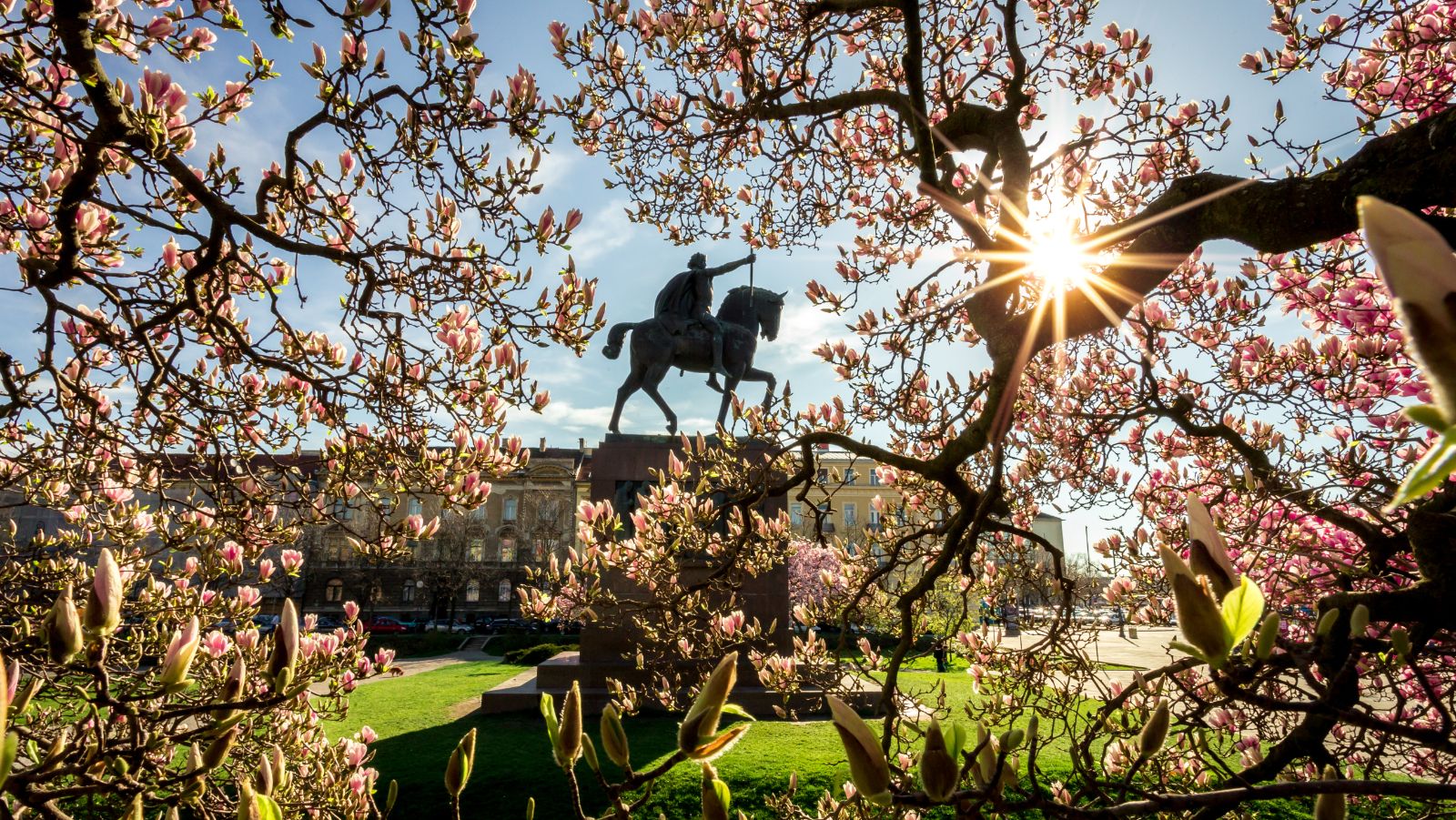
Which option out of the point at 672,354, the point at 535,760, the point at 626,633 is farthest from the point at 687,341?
the point at 535,760

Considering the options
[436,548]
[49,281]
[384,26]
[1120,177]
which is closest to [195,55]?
[384,26]

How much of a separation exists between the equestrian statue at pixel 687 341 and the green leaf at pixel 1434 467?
1314 centimetres

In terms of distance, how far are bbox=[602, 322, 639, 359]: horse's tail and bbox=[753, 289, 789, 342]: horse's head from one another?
2678mm

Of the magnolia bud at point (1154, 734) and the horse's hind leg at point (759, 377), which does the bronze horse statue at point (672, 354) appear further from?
the magnolia bud at point (1154, 734)

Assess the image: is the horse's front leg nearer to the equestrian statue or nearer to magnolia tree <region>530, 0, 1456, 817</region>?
the equestrian statue

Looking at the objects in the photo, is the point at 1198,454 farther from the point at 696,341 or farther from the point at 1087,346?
the point at 696,341

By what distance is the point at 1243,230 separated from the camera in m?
3.12

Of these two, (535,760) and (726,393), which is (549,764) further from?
(726,393)

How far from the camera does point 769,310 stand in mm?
15219

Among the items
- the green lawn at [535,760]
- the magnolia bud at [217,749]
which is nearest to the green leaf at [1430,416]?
the magnolia bud at [217,749]

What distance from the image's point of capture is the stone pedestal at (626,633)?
11508 mm

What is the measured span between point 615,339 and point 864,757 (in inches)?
527

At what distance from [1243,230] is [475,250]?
3564mm

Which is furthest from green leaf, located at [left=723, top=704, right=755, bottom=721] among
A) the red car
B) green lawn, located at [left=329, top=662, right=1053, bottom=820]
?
the red car
